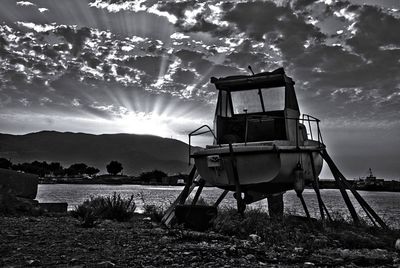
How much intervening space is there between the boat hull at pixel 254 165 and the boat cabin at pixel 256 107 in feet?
3.22

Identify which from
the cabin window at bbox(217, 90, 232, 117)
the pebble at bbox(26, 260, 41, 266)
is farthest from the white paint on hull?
the pebble at bbox(26, 260, 41, 266)

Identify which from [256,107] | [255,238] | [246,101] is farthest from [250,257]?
[246,101]

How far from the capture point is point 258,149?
10.8m

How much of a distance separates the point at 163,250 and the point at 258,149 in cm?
531

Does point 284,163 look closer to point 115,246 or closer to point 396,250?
point 396,250

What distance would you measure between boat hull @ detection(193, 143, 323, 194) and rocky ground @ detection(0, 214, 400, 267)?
2.66 m

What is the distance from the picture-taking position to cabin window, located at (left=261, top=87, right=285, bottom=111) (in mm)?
13109

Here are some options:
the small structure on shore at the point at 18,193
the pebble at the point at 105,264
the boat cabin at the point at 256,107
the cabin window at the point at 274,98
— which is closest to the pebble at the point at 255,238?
the pebble at the point at 105,264

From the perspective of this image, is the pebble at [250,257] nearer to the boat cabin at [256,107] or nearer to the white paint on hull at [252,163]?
the white paint on hull at [252,163]

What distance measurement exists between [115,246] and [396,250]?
5603 millimetres

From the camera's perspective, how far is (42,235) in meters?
7.20

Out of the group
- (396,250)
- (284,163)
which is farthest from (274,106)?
(396,250)

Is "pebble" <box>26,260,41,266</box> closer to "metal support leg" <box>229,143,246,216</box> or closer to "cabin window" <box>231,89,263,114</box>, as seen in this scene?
"metal support leg" <box>229,143,246,216</box>

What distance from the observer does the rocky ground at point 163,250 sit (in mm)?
5367
